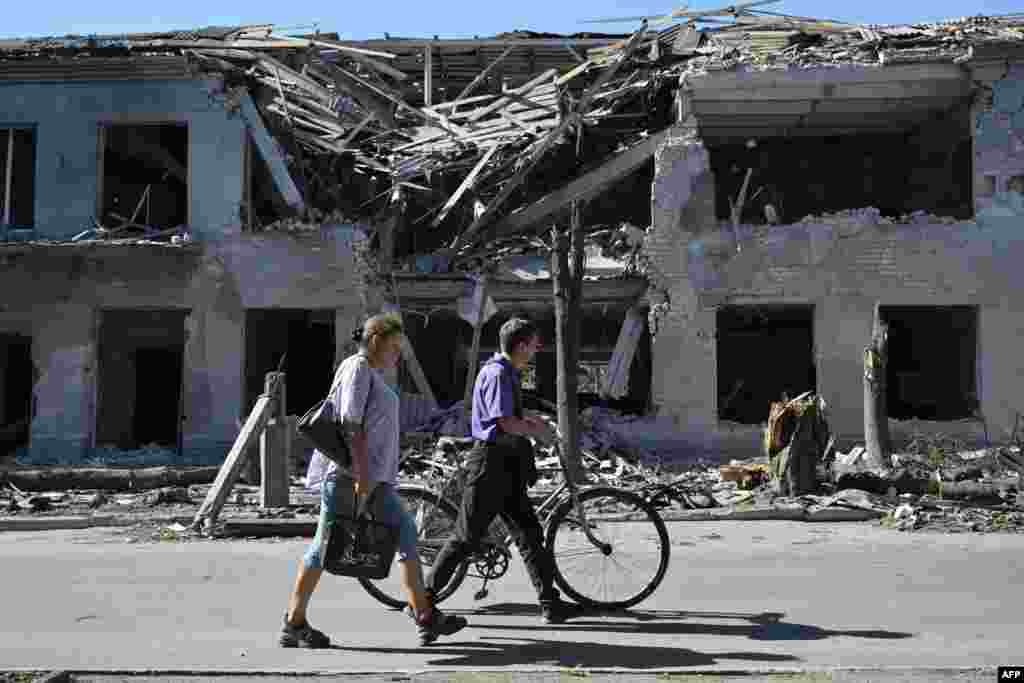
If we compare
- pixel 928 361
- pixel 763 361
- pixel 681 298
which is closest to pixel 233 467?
pixel 681 298

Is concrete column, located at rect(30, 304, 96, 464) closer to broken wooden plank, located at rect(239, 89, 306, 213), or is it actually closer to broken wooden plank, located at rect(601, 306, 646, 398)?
broken wooden plank, located at rect(239, 89, 306, 213)

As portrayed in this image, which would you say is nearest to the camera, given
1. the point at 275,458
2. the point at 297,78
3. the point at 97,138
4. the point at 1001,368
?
the point at 275,458

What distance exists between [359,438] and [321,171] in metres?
12.4

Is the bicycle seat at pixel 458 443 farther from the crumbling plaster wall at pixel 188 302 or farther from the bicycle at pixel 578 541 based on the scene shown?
the bicycle at pixel 578 541

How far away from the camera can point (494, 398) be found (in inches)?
210

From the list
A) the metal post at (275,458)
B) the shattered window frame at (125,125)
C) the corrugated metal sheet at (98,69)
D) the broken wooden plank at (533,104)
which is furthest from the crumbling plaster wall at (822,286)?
the corrugated metal sheet at (98,69)

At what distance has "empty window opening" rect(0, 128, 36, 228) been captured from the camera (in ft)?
53.7

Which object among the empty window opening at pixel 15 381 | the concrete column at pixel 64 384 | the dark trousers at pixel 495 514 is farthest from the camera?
the empty window opening at pixel 15 381

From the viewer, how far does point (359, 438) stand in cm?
481

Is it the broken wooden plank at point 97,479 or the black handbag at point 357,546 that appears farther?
the broken wooden plank at point 97,479

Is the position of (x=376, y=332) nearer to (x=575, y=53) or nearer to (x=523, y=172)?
(x=523, y=172)

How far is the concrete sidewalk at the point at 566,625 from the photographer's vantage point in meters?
4.65

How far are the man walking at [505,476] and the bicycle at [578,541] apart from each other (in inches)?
9.3

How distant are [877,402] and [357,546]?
9.13 meters
